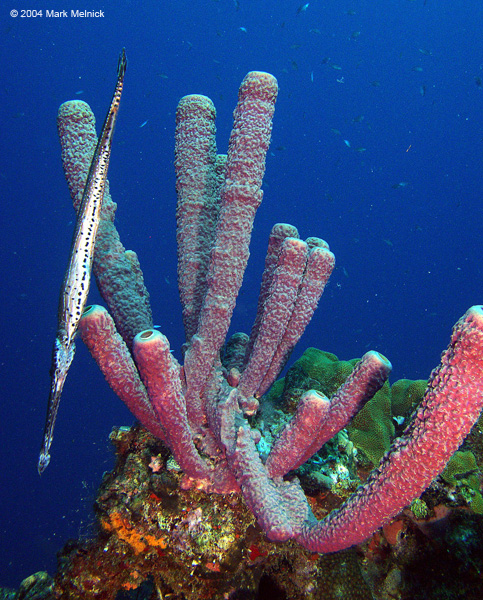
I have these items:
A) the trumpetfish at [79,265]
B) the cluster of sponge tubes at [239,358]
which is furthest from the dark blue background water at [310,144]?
the trumpetfish at [79,265]

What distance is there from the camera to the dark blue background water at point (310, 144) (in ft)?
134

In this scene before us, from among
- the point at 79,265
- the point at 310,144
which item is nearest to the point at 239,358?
the point at 79,265

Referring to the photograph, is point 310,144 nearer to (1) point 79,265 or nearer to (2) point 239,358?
(2) point 239,358

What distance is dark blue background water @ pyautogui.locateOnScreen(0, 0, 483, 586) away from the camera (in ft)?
134

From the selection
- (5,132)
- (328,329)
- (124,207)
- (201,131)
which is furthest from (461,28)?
(201,131)

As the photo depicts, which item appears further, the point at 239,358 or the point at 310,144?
the point at 310,144

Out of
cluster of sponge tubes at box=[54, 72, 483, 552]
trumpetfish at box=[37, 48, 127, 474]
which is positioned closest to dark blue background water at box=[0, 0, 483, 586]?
cluster of sponge tubes at box=[54, 72, 483, 552]

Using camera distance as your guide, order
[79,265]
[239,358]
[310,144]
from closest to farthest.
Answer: [79,265], [239,358], [310,144]

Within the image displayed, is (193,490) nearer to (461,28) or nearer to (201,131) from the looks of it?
(201,131)

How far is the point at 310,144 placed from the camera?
59.2 metres

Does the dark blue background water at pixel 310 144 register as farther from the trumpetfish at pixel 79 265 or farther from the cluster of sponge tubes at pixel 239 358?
the trumpetfish at pixel 79 265

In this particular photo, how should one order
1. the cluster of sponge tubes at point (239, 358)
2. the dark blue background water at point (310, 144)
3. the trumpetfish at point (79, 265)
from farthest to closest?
the dark blue background water at point (310, 144), the trumpetfish at point (79, 265), the cluster of sponge tubes at point (239, 358)

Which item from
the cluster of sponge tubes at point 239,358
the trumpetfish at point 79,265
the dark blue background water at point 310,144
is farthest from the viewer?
the dark blue background water at point 310,144

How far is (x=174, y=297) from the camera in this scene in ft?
142
